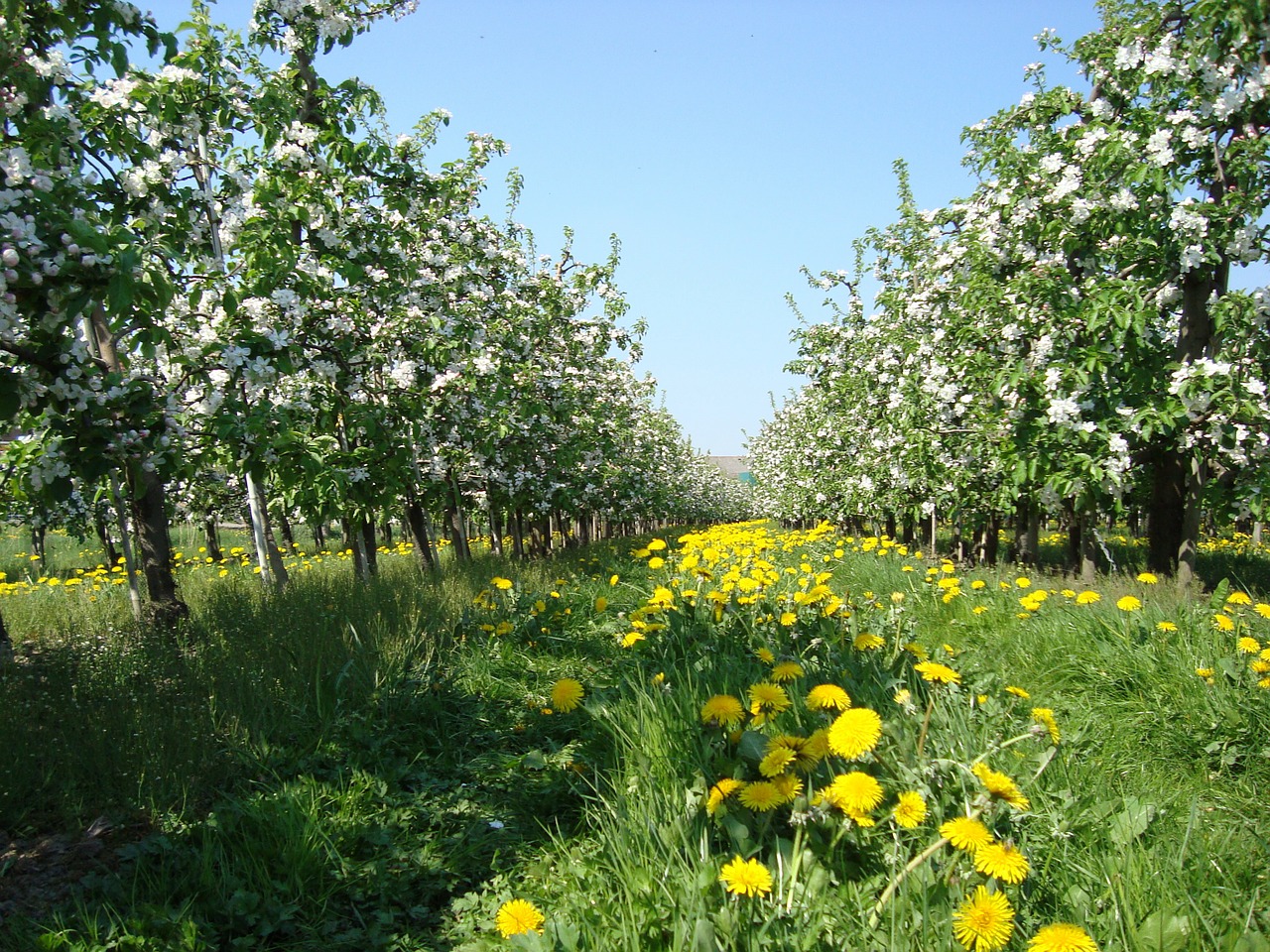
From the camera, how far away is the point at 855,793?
6.66 feet

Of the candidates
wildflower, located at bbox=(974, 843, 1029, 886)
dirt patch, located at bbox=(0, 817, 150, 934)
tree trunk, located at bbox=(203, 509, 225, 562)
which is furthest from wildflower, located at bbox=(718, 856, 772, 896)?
tree trunk, located at bbox=(203, 509, 225, 562)

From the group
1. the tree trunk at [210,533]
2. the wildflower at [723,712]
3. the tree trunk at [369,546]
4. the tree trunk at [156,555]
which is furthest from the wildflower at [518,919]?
the tree trunk at [210,533]

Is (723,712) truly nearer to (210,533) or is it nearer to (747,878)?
(747,878)

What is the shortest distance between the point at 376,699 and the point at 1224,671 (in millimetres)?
4220

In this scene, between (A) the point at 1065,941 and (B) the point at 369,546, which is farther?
(B) the point at 369,546

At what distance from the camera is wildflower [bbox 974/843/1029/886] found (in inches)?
71.6

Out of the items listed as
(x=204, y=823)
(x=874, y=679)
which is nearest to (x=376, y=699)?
(x=204, y=823)

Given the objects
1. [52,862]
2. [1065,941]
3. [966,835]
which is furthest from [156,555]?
[1065,941]

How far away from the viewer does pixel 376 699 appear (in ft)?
14.1

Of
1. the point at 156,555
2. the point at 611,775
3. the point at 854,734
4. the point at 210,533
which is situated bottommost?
the point at 611,775

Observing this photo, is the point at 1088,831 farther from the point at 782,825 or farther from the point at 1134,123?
the point at 1134,123

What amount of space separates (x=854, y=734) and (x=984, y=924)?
1.78 feet

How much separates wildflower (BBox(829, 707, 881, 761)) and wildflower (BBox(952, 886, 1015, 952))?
439 mm

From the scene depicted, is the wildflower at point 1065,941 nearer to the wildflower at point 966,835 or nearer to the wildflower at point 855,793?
the wildflower at point 966,835
